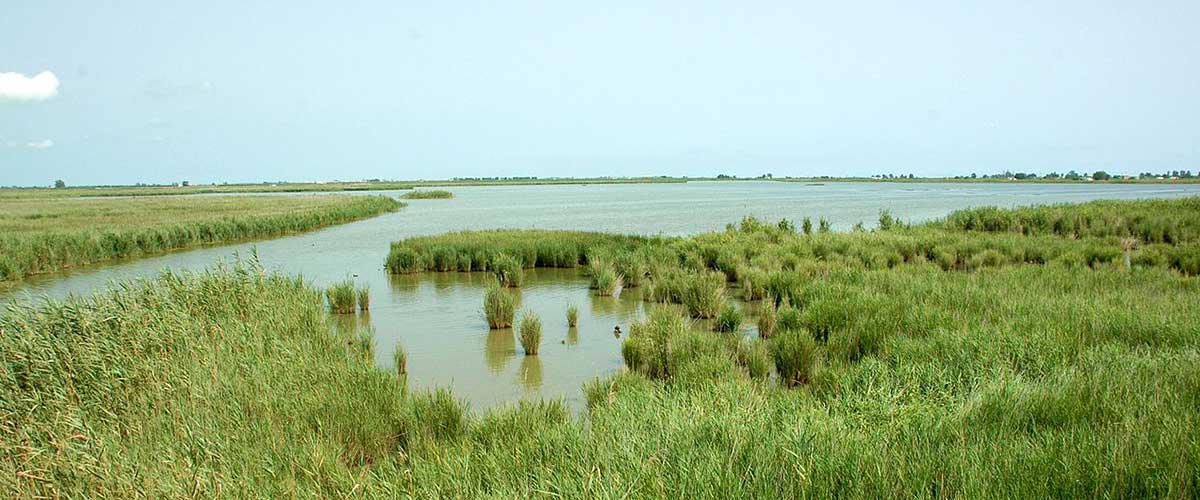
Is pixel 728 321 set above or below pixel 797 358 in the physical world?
below

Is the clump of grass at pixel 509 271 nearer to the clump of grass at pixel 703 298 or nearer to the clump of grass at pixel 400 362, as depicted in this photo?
the clump of grass at pixel 703 298

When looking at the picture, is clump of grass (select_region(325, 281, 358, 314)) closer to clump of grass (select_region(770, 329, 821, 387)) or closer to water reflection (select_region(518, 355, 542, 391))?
water reflection (select_region(518, 355, 542, 391))

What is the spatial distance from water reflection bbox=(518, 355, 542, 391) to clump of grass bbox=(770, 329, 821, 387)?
116 inches

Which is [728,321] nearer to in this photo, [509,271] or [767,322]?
[767,322]

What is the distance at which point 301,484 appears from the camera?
14.3 ft

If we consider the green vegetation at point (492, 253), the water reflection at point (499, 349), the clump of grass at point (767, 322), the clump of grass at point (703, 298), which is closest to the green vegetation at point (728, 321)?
the clump of grass at point (767, 322)

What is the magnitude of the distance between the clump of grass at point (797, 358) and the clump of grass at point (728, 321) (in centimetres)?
236

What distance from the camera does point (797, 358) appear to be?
25.4ft

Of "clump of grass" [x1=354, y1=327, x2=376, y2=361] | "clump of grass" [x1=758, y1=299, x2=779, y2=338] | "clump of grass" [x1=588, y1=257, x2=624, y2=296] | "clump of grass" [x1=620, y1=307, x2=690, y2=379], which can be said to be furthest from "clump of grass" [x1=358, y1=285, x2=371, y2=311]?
"clump of grass" [x1=758, y1=299, x2=779, y2=338]

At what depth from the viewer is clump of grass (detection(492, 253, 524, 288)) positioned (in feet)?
55.0

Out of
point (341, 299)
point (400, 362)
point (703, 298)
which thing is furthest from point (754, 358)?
point (341, 299)

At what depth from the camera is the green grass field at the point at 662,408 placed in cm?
385

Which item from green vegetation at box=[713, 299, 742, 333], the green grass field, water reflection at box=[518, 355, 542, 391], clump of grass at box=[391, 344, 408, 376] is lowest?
water reflection at box=[518, 355, 542, 391]

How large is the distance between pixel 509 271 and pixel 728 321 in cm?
759
